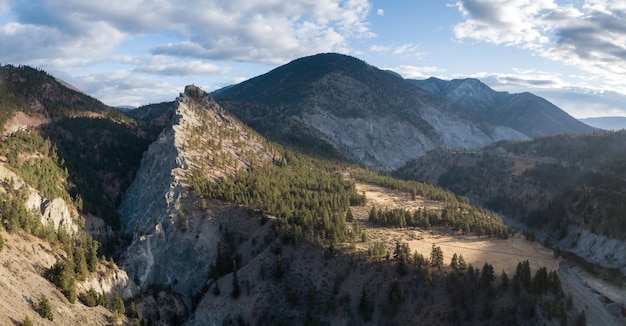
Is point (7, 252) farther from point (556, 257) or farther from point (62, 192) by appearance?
point (556, 257)

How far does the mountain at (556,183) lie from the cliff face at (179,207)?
69189mm

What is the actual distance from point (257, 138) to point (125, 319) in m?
85.9

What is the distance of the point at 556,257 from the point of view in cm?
6944

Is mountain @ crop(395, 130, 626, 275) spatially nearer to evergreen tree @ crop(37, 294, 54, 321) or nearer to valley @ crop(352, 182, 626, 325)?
valley @ crop(352, 182, 626, 325)

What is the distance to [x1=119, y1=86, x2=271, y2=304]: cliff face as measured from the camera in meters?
74.5

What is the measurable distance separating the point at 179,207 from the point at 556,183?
10213cm

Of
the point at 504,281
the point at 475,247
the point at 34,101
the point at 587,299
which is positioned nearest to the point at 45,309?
the point at 504,281

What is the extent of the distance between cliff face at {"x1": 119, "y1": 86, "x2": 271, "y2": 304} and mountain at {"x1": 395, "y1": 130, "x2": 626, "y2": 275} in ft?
227

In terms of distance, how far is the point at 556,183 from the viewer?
115m

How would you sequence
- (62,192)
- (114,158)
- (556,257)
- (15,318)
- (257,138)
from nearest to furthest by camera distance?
(15,318)
(556,257)
(62,192)
(114,158)
(257,138)

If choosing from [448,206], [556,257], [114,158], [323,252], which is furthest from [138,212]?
[556,257]

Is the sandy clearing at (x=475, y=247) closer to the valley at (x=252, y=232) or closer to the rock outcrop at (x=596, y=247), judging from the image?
the valley at (x=252, y=232)

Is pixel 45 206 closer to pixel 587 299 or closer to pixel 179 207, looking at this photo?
pixel 179 207

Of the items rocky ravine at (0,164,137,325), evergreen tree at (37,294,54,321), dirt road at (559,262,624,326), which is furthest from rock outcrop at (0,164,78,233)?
dirt road at (559,262,624,326)
